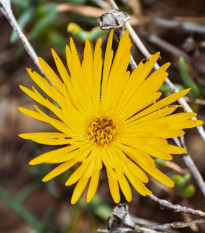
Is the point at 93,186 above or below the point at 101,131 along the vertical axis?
below

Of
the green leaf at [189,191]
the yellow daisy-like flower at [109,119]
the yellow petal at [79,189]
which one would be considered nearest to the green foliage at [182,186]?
the green leaf at [189,191]

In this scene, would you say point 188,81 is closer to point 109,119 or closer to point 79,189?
point 109,119

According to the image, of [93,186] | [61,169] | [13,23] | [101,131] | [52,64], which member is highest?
[52,64]

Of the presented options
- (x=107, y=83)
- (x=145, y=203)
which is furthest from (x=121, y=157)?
(x=145, y=203)

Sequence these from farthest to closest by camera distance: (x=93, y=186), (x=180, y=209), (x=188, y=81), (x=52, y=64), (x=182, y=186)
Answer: (x=52, y=64) < (x=188, y=81) < (x=182, y=186) < (x=180, y=209) < (x=93, y=186)

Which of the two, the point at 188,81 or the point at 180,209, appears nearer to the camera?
the point at 180,209

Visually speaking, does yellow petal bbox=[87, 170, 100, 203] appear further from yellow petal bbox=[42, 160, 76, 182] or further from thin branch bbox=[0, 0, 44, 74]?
thin branch bbox=[0, 0, 44, 74]

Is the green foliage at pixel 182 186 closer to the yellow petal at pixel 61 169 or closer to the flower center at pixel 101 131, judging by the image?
the flower center at pixel 101 131

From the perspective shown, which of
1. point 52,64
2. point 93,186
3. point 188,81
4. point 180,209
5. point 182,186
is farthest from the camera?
point 52,64

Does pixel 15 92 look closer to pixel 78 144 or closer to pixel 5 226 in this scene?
pixel 5 226

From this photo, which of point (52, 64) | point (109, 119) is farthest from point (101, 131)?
point (52, 64)
